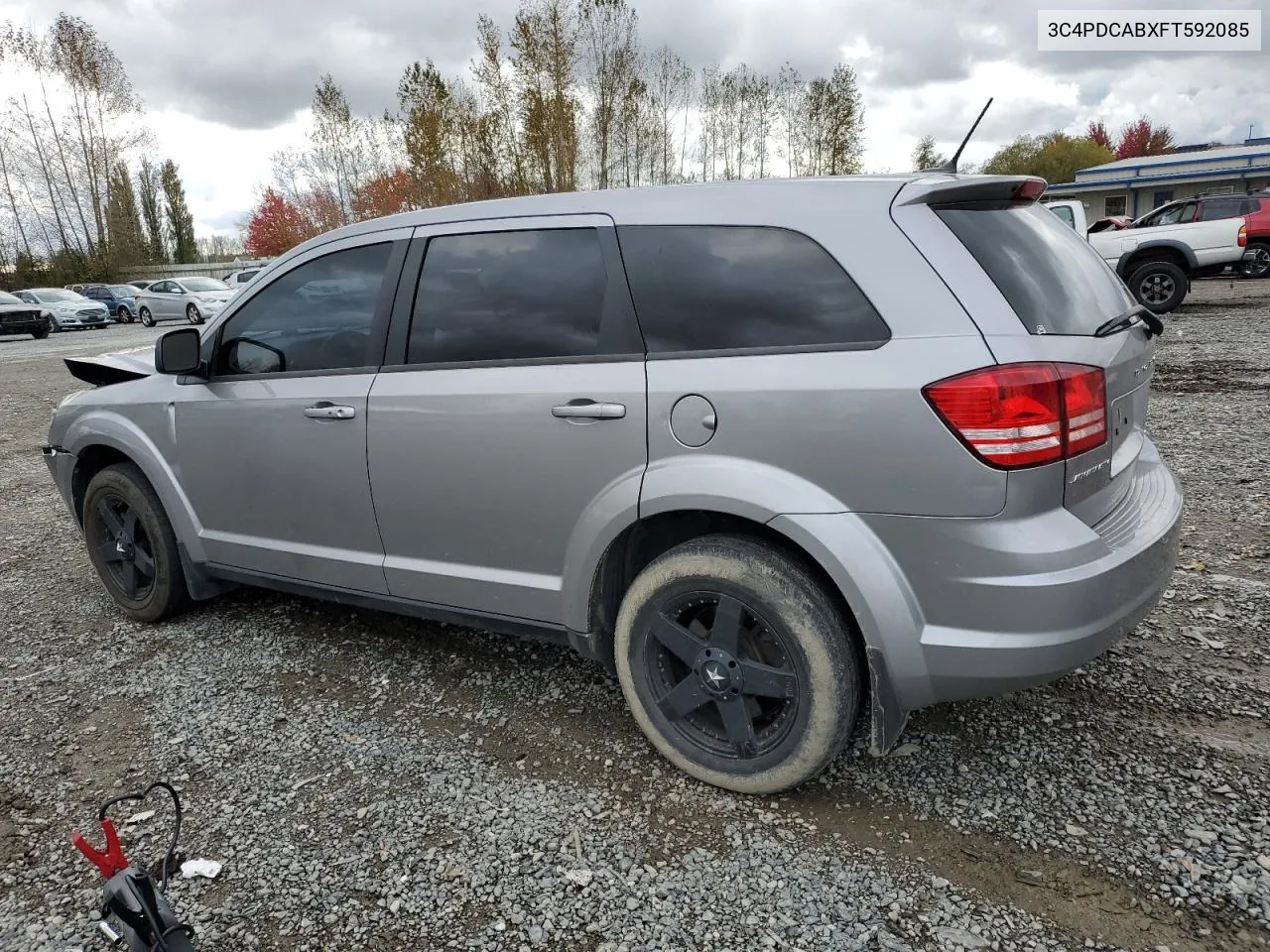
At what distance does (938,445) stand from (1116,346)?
0.75m

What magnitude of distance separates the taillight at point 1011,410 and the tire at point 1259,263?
760 inches

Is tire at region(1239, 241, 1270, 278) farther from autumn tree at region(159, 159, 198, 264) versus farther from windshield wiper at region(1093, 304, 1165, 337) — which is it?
autumn tree at region(159, 159, 198, 264)

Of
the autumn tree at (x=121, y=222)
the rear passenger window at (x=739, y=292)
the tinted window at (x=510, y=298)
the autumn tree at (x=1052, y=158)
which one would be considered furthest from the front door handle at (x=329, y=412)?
Result: the autumn tree at (x=1052, y=158)

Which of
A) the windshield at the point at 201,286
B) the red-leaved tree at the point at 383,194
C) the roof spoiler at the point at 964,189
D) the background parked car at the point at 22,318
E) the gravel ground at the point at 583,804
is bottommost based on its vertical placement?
the gravel ground at the point at 583,804

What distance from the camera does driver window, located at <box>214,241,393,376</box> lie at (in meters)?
3.20

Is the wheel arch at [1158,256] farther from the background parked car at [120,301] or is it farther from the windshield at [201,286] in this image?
the background parked car at [120,301]

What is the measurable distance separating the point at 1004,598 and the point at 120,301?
35.7 metres

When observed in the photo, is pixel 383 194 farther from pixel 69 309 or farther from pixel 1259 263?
→ pixel 1259 263

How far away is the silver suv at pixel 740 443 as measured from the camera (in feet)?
7.00

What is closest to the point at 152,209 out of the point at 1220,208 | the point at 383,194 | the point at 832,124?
the point at 383,194

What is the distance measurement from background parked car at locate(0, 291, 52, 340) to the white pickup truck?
26.7 m

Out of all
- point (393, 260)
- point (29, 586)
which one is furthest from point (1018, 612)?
point (29, 586)

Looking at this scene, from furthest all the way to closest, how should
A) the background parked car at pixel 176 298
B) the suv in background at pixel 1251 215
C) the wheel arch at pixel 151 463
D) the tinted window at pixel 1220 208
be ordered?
the background parked car at pixel 176 298
the suv in background at pixel 1251 215
the tinted window at pixel 1220 208
the wheel arch at pixel 151 463

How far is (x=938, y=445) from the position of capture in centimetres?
209
